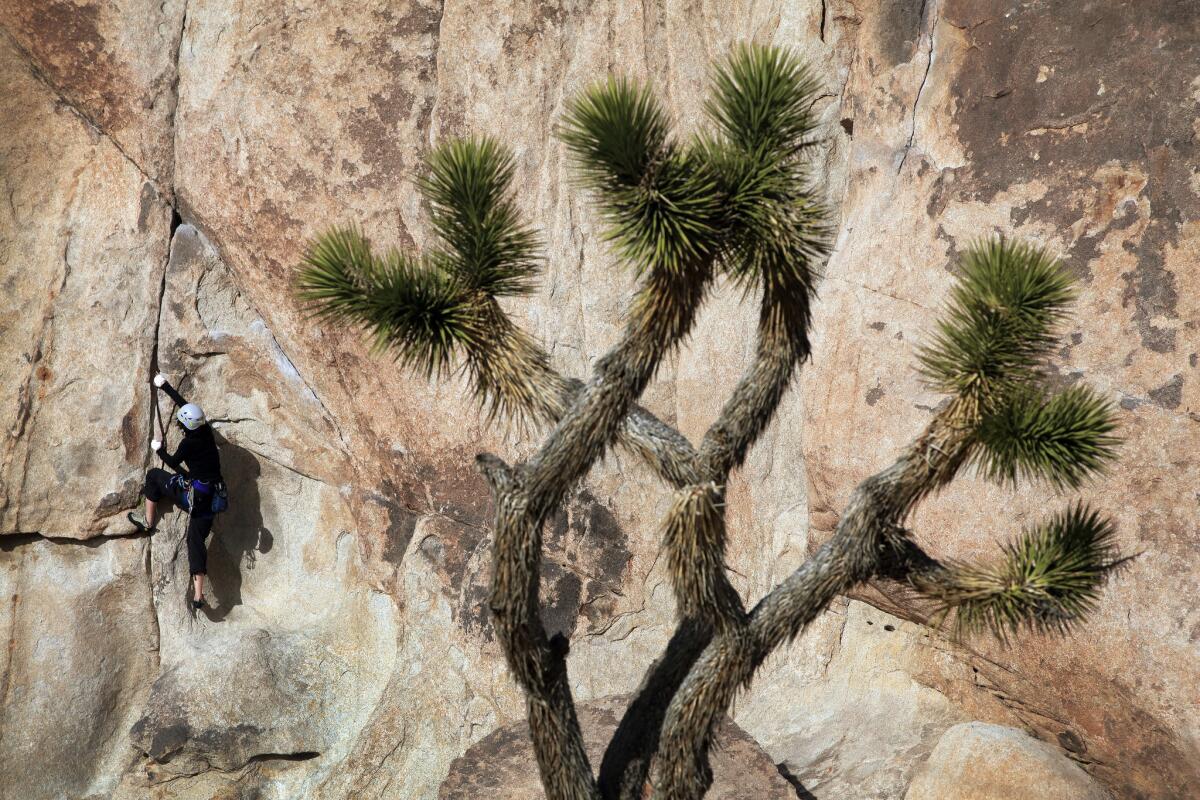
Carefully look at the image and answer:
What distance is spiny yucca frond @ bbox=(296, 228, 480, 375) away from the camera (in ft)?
11.3

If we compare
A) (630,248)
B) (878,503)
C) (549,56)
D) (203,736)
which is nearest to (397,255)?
(630,248)

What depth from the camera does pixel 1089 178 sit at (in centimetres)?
529

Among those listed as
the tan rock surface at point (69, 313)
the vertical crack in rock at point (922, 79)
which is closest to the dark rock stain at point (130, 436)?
the tan rock surface at point (69, 313)

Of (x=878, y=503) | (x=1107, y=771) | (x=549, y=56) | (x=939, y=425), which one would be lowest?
(x=1107, y=771)

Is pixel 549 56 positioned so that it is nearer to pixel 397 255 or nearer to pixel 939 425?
pixel 397 255

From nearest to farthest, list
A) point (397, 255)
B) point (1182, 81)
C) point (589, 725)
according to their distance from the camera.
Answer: point (397, 255) → point (1182, 81) → point (589, 725)

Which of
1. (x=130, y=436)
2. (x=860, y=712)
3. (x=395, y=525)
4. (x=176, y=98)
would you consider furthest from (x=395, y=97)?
(x=860, y=712)

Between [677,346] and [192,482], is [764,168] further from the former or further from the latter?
[192,482]

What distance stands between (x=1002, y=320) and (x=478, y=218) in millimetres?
1643

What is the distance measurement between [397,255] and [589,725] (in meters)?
2.87

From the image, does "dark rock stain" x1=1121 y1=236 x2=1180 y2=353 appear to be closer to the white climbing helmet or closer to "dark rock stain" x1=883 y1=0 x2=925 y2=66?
"dark rock stain" x1=883 y1=0 x2=925 y2=66

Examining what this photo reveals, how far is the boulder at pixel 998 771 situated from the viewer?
4.98 m

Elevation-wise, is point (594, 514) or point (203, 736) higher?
point (594, 514)

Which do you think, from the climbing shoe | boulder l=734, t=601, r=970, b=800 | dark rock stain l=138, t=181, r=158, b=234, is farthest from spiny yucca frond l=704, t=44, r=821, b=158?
the climbing shoe
